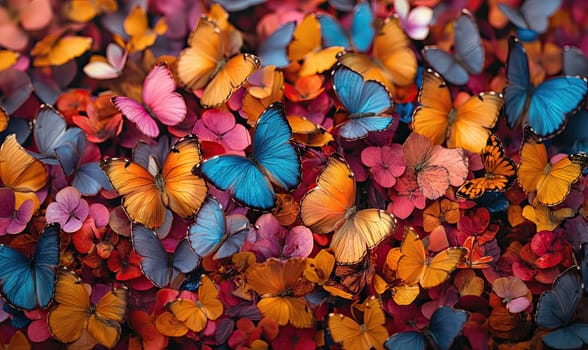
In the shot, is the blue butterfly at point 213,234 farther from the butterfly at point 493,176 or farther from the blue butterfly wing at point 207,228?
the butterfly at point 493,176

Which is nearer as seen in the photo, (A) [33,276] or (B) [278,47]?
(A) [33,276]

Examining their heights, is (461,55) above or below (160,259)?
above

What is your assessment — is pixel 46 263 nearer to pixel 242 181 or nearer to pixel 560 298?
pixel 242 181

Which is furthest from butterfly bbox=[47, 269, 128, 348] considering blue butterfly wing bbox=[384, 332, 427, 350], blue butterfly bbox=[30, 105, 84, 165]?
blue butterfly wing bbox=[384, 332, 427, 350]

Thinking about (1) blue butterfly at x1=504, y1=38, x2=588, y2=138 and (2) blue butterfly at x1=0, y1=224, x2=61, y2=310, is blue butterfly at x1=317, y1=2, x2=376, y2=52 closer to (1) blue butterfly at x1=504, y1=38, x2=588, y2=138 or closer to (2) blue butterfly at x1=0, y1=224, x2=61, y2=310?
(1) blue butterfly at x1=504, y1=38, x2=588, y2=138

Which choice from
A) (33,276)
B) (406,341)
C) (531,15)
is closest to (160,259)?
(33,276)

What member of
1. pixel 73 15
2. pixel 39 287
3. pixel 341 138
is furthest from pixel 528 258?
pixel 73 15
